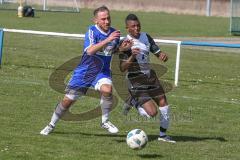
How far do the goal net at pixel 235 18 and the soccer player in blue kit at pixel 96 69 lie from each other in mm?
28648

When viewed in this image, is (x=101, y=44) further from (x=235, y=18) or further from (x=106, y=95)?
(x=235, y=18)

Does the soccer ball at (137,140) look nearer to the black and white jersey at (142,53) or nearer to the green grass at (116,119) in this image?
the green grass at (116,119)

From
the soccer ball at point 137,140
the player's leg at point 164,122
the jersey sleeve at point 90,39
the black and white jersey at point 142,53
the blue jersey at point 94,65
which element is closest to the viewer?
the soccer ball at point 137,140

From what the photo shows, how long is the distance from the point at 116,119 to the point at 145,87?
1.75 metres

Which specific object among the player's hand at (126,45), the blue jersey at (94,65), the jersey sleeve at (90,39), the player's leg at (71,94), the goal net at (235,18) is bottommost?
the goal net at (235,18)

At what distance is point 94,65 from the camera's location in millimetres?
10445

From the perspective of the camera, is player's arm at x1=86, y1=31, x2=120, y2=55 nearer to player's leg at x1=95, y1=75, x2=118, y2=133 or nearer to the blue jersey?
the blue jersey

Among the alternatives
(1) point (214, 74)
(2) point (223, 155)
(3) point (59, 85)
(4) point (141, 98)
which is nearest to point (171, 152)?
(2) point (223, 155)

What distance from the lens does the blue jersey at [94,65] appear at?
10.3 m

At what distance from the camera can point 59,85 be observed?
15.6 meters

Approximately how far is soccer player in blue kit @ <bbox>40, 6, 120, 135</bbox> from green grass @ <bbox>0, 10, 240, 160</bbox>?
1.61 feet

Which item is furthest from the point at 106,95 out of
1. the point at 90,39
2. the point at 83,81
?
the point at 90,39

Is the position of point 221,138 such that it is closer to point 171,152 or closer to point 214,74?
point 171,152

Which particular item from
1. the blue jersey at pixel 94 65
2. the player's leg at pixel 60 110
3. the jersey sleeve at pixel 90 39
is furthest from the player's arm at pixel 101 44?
the player's leg at pixel 60 110
